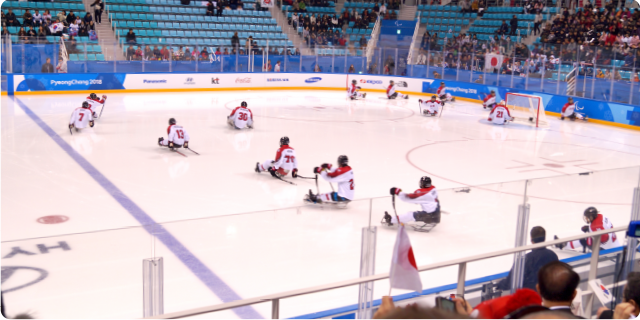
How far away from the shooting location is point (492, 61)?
2566cm

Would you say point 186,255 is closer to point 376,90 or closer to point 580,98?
point 580,98

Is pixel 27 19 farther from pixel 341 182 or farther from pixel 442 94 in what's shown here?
pixel 341 182

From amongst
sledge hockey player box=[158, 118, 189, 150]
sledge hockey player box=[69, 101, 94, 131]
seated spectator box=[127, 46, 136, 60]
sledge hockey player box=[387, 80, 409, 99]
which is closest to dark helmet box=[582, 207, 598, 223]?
sledge hockey player box=[158, 118, 189, 150]

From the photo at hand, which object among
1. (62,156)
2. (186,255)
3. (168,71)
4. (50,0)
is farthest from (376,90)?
(186,255)

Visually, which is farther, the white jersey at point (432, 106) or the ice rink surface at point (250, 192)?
the white jersey at point (432, 106)

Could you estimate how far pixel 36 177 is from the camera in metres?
11.3

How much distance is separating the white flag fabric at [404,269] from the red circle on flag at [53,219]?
673 cm

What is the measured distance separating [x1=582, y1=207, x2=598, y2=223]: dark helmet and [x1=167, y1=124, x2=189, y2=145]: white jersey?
937cm

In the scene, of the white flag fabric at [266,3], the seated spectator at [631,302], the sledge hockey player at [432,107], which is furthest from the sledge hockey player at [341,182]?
the white flag fabric at [266,3]

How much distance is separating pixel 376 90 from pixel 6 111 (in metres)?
16.2

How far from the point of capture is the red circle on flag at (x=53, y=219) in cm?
890

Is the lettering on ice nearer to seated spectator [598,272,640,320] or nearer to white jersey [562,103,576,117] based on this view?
seated spectator [598,272,640,320]

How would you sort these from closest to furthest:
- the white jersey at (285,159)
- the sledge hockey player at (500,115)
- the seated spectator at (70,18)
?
the white jersey at (285,159)
the sledge hockey player at (500,115)
the seated spectator at (70,18)

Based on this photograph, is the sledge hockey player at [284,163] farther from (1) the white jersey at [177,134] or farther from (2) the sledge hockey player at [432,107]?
(2) the sledge hockey player at [432,107]
